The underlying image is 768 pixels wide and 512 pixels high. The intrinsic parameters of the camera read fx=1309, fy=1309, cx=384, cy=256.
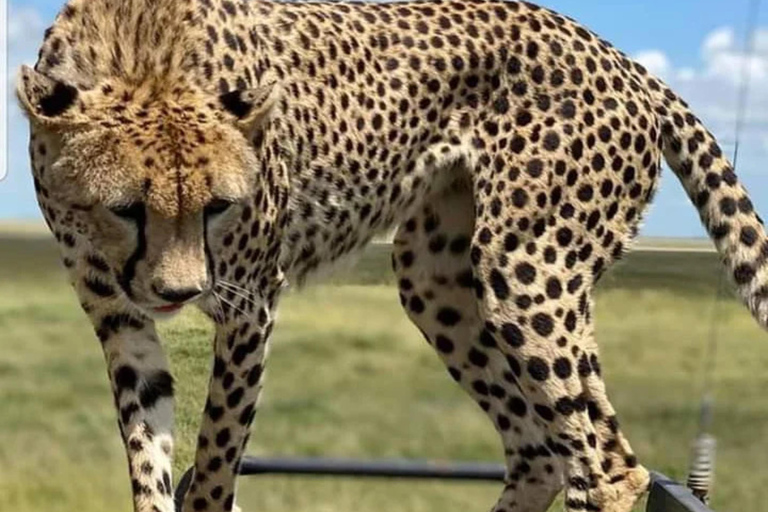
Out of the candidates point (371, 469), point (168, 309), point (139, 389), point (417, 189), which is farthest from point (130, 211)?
point (371, 469)

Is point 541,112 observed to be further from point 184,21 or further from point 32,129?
point 32,129

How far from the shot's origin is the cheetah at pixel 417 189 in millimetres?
2215

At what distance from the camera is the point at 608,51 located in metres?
2.74

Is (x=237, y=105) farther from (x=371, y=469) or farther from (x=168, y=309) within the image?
(x=371, y=469)

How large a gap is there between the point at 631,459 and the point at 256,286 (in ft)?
2.79

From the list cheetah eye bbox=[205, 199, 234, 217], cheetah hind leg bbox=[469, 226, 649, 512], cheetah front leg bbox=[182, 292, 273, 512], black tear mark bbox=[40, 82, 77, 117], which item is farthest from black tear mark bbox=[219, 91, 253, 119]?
cheetah hind leg bbox=[469, 226, 649, 512]

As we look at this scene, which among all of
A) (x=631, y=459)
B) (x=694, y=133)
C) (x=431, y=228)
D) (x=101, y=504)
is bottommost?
(x=101, y=504)

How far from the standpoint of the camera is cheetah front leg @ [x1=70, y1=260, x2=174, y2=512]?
234cm

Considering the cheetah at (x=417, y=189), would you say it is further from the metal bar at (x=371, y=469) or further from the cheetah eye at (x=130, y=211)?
the metal bar at (x=371, y=469)

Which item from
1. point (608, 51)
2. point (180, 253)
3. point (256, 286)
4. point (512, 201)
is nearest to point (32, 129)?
point (180, 253)

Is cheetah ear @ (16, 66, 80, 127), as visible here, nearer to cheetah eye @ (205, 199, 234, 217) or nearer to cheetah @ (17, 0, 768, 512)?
cheetah @ (17, 0, 768, 512)

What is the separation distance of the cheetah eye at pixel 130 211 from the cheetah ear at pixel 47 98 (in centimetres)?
15

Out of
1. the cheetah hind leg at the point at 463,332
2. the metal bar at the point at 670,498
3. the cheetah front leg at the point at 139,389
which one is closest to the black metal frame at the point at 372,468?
the cheetah hind leg at the point at 463,332

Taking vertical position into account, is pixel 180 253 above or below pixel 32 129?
below
